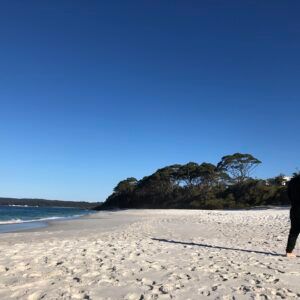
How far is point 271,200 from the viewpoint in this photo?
49625mm

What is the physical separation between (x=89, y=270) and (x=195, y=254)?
8.16 feet

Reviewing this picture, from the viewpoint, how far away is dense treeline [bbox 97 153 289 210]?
174 feet

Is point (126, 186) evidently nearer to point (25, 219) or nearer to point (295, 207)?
point (25, 219)

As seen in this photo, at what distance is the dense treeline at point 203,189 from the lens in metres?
53.2

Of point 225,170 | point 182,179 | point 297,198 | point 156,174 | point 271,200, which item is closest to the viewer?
point 297,198

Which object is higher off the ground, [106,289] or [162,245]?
[162,245]

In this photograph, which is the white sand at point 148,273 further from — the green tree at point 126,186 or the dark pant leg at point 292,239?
the green tree at point 126,186

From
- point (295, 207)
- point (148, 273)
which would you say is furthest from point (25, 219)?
point (148, 273)

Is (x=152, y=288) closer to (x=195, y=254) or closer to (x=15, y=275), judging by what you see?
(x=15, y=275)

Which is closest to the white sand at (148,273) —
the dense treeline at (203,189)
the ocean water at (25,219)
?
the ocean water at (25,219)

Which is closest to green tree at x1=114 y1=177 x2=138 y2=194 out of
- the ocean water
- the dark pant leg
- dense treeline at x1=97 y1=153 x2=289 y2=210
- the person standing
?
dense treeline at x1=97 y1=153 x2=289 y2=210

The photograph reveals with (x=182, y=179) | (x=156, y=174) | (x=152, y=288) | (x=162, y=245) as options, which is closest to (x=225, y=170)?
(x=182, y=179)

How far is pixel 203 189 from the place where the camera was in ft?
235

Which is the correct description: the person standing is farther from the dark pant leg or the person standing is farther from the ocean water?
the ocean water
